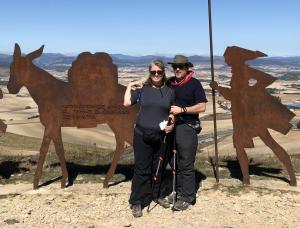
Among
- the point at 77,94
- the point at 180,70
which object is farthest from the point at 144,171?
the point at 77,94

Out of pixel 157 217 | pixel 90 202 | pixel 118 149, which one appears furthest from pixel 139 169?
pixel 118 149

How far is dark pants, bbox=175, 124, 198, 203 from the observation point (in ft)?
26.5

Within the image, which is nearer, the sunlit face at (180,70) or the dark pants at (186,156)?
the sunlit face at (180,70)

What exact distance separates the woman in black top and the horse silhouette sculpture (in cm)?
221

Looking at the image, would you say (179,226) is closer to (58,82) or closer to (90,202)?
(90,202)

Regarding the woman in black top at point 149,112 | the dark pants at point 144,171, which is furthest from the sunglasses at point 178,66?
the dark pants at point 144,171

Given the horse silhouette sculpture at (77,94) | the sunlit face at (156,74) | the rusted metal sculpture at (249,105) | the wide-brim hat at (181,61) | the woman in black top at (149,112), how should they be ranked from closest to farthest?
the sunlit face at (156,74) → the woman in black top at (149,112) → the wide-brim hat at (181,61) → the horse silhouette sculpture at (77,94) → the rusted metal sculpture at (249,105)

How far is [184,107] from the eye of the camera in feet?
25.7

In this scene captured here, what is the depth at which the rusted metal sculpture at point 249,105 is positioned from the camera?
10.1m

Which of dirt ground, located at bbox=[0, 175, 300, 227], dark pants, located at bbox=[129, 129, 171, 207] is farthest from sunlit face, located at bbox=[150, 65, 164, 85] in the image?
dirt ground, located at bbox=[0, 175, 300, 227]

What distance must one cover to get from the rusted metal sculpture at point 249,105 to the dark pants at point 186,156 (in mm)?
2320

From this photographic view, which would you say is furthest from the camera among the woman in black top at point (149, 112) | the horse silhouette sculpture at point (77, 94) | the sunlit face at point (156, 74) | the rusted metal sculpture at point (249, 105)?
the rusted metal sculpture at point (249, 105)

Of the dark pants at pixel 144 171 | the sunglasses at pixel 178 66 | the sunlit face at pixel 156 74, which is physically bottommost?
the dark pants at pixel 144 171

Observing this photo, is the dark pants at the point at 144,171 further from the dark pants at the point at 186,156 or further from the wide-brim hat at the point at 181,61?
the wide-brim hat at the point at 181,61
